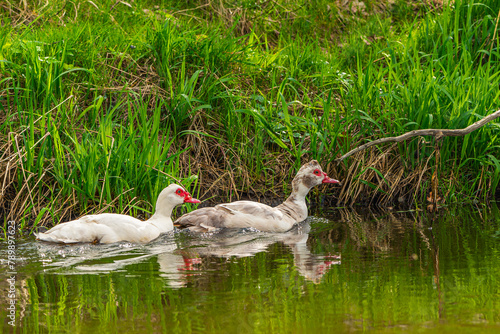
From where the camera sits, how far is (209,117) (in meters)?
8.27

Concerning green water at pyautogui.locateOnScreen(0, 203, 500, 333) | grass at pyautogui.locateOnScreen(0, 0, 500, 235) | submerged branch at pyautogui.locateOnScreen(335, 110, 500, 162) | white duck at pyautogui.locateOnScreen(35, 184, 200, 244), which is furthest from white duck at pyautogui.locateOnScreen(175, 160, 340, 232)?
submerged branch at pyautogui.locateOnScreen(335, 110, 500, 162)

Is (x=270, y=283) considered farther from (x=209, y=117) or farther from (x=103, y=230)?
(x=209, y=117)

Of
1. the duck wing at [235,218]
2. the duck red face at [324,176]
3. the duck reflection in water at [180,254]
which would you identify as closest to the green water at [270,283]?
the duck reflection in water at [180,254]

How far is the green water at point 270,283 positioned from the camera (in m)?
3.79

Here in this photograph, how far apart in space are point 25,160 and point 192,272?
9.56ft

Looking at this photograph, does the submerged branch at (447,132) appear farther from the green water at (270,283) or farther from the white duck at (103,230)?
the white duck at (103,230)

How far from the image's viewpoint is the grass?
6.93m

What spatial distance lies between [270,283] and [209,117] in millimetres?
3991

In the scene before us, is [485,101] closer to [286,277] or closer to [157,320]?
[286,277]

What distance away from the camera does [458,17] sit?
9625mm

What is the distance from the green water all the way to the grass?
1020 mm

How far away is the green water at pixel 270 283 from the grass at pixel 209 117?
102 cm

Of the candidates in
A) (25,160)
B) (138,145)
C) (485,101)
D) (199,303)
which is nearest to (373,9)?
(485,101)

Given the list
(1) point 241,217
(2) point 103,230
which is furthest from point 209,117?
(2) point 103,230
